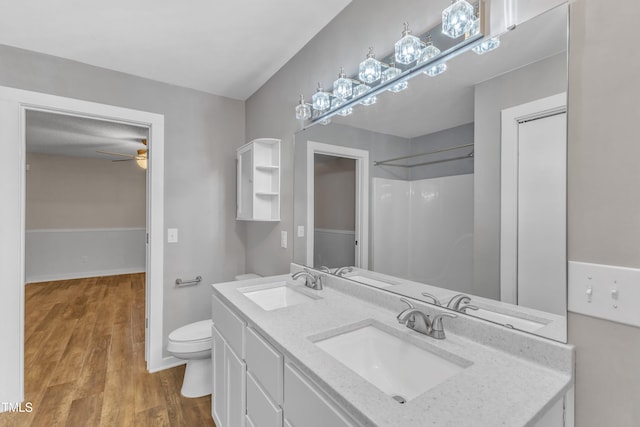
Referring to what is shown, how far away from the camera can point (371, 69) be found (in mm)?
1448

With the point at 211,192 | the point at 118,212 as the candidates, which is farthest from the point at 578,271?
the point at 118,212

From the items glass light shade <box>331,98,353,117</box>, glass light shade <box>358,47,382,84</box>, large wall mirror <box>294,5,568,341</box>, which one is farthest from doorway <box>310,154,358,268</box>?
glass light shade <box>358,47,382,84</box>

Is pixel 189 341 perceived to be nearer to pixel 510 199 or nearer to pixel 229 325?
pixel 229 325

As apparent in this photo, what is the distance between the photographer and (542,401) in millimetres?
696

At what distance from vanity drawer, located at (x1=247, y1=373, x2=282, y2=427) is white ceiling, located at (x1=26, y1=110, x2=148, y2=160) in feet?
10.3

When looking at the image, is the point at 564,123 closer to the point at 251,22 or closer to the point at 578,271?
the point at 578,271

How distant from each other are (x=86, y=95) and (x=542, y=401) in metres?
3.02

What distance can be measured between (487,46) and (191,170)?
237 cm

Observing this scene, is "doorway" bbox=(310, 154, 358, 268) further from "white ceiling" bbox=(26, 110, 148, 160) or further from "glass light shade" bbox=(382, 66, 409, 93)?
"white ceiling" bbox=(26, 110, 148, 160)

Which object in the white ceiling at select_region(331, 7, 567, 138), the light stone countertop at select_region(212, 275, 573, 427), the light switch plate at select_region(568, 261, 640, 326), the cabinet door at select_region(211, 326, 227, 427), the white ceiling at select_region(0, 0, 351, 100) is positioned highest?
the white ceiling at select_region(0, 0, 351, 100)

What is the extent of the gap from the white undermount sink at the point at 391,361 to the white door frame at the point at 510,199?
31 centimetres

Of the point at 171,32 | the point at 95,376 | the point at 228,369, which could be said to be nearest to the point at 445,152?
the point at 228,369

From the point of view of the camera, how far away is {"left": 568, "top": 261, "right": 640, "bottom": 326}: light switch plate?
28.4 inches

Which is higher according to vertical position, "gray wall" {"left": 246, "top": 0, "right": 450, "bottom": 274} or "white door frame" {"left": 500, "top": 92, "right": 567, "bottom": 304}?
"gray wall" {"left": 246, "top": 0, "right": 450, "bottom": 274}
